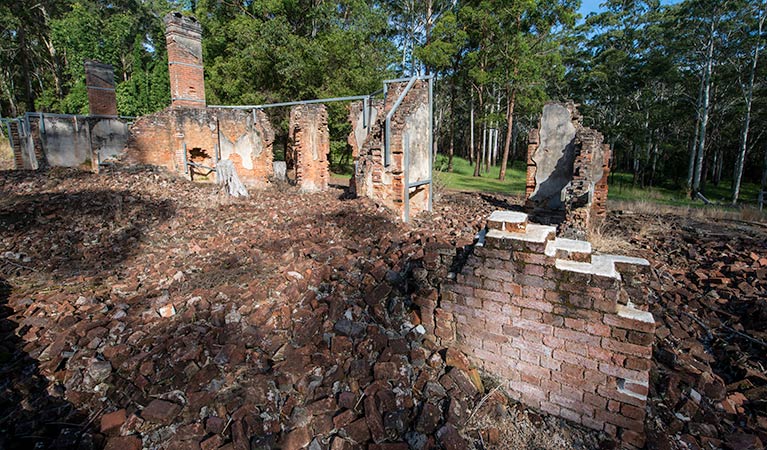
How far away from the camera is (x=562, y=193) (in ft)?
38.9

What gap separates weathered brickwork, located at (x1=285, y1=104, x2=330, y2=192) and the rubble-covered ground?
21.5 feet

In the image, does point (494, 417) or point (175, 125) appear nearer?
point (494, 417)

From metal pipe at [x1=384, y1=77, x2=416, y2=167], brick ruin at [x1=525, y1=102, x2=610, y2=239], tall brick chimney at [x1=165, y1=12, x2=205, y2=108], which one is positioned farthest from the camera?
tall brick chimney at [x1=165, y1=12, x2=205, y2=108]

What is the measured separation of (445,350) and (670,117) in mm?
30589

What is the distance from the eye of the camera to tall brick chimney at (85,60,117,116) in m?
13.8

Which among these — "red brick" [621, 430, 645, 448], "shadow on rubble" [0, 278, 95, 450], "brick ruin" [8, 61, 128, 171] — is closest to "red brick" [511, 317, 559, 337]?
"red brick" [621, 430, 645, 448]

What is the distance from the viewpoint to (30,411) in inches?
115

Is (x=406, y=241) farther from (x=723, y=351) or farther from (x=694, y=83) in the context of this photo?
(x=694, y=83)

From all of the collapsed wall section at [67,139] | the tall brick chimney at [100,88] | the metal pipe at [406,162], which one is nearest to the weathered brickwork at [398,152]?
the metal pipe at [406,162]

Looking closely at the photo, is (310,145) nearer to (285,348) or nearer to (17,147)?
(285,348)

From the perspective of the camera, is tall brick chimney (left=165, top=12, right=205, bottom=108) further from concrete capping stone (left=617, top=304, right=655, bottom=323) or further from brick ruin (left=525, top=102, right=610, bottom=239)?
concrete capping stone (left=617, top=304, right=655, bottom=323)

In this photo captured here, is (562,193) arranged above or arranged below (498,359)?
above

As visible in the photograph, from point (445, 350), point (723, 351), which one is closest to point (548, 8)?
point (723, 351)

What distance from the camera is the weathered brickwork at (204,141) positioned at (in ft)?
39.5
